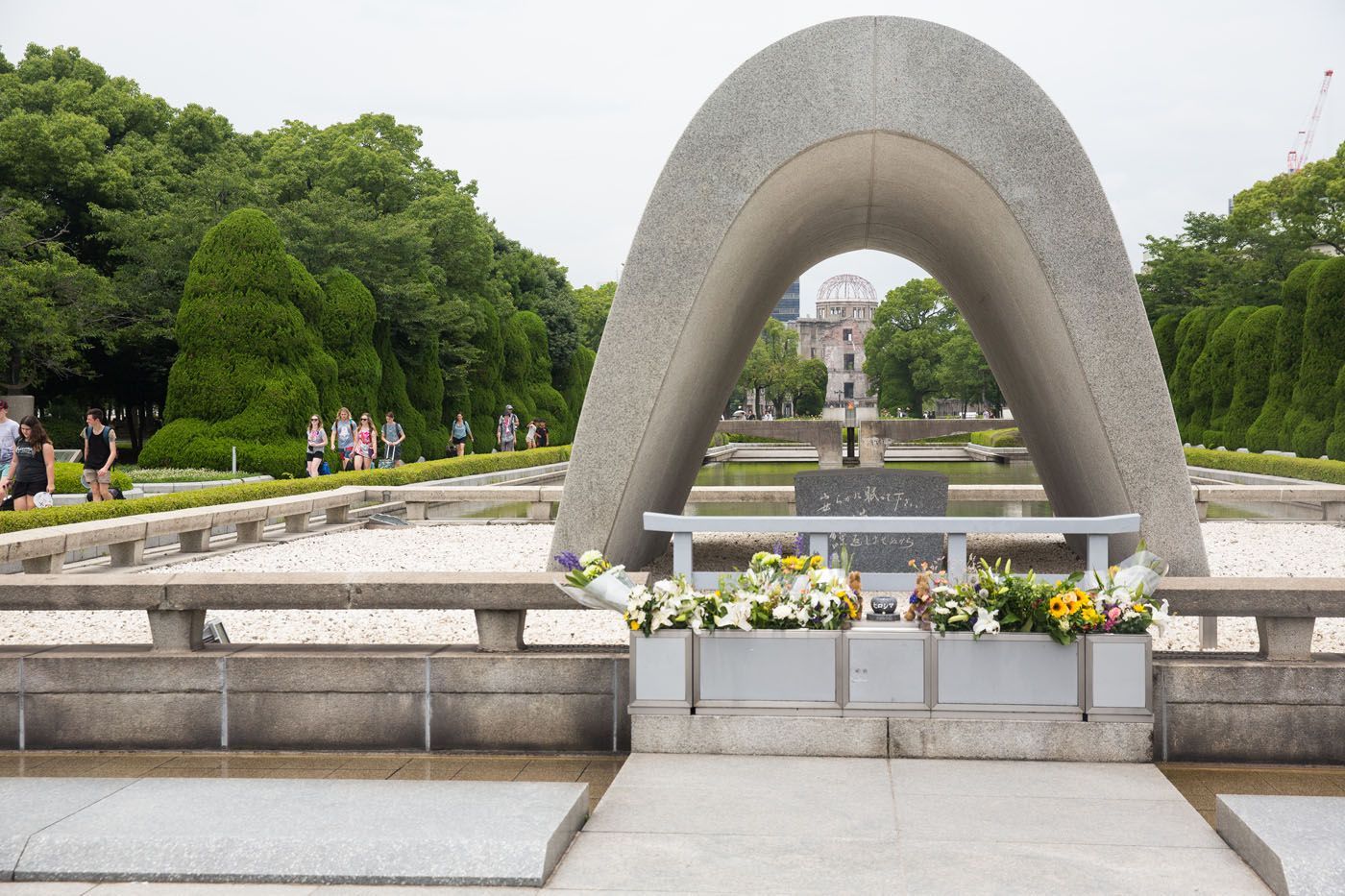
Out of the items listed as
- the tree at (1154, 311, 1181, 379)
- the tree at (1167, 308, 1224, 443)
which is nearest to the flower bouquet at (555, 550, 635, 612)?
the tree at (1167, 308, 1224, 443)

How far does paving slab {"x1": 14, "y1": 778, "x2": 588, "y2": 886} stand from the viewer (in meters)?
3.68

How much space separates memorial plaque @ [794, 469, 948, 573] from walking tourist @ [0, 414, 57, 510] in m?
7.94

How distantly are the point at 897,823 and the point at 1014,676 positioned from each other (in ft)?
3.74

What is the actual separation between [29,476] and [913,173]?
967 centimetres

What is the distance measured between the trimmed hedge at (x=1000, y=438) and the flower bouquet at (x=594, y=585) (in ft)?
136

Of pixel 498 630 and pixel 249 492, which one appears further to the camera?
pixel 249 492

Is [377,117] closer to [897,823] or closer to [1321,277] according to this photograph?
[1321,277]

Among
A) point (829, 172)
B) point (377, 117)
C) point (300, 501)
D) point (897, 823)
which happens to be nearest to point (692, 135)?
point (829, 172)

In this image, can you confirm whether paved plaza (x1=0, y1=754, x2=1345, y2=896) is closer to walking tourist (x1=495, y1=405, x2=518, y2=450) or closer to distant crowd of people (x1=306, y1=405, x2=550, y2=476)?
distant crowd of people (x1=306, y1=405, x2=550, y2=476)

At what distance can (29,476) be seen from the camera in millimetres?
12125

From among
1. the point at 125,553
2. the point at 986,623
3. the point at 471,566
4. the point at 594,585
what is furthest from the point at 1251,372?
the point at 594,585

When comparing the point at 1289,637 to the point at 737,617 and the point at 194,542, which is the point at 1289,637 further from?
the point at 194,542

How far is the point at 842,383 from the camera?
125188mm

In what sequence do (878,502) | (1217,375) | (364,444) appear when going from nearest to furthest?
(878,502)
(364,444)
(1217,375)
